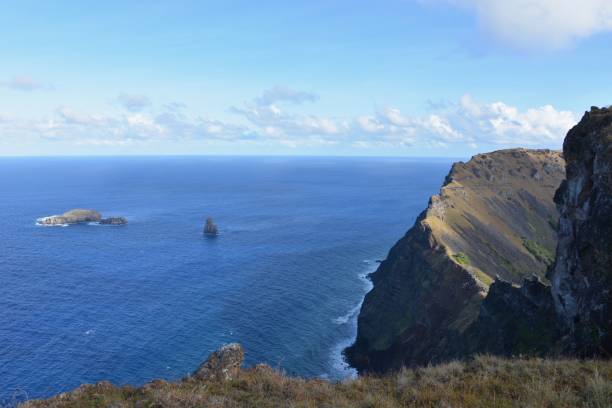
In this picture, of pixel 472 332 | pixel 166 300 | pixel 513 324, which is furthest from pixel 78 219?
pixel 513 324

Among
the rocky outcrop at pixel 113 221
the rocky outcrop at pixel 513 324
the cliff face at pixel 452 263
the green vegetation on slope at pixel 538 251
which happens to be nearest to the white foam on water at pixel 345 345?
the cliff face at pixel 452 263

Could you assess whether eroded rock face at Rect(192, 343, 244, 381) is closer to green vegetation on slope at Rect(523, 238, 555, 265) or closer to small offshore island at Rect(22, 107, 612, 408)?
small offshore island at Rect(22, 107, 612, 408)

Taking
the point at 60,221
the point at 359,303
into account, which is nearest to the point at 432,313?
the point at 359,303

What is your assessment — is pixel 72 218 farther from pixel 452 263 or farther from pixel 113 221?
pixel 452 263

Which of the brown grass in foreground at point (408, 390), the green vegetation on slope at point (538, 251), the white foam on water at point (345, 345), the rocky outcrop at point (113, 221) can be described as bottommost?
the white foam on water at point (345, 345)

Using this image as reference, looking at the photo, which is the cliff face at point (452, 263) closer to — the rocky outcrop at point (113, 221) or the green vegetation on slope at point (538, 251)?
the green vegetation on slope at point (538, 251)

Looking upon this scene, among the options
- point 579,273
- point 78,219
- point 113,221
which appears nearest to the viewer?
point 579,273
